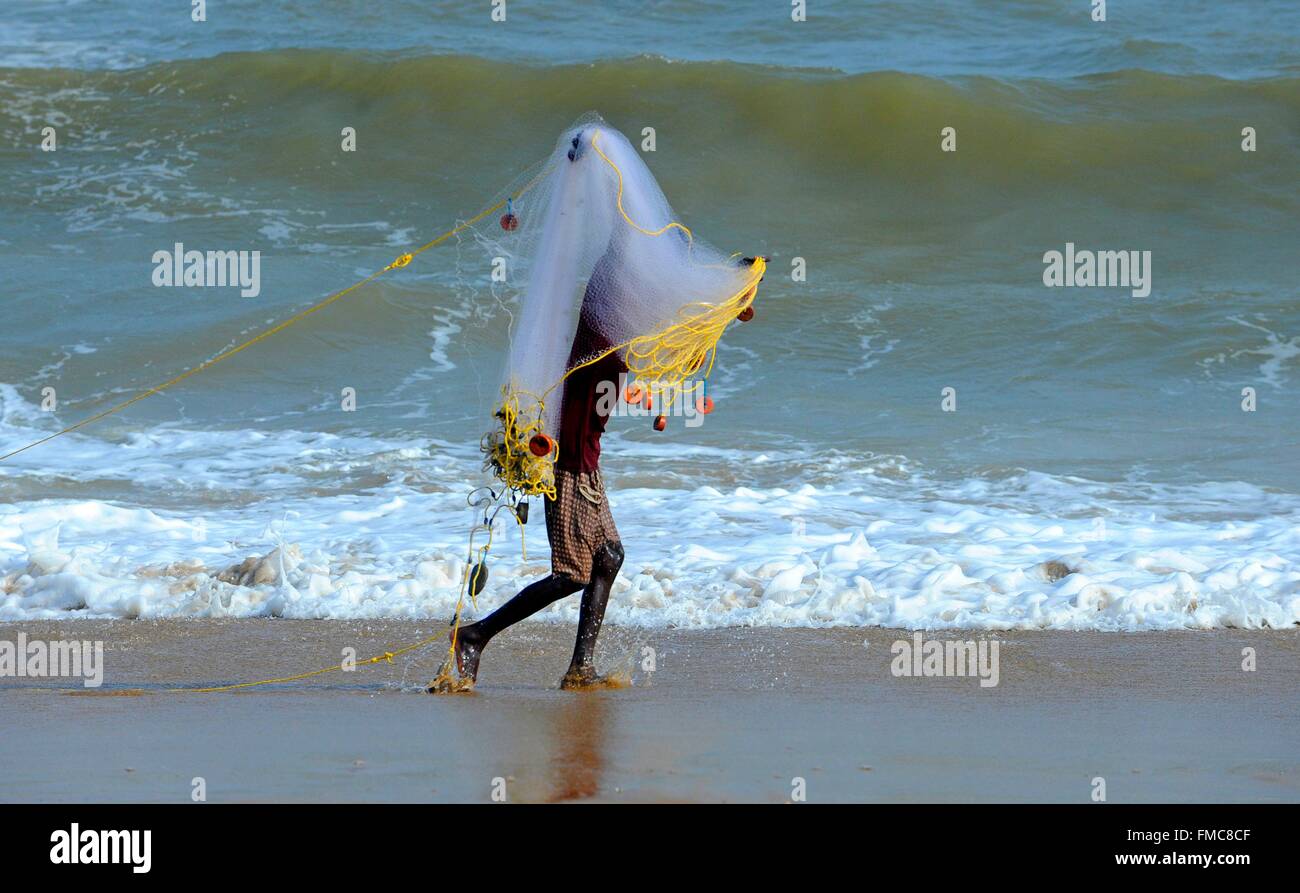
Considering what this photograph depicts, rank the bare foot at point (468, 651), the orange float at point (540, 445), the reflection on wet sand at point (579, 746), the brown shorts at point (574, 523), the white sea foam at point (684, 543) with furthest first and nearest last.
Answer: the white sea foam at point (684, 543) < the bare foot at point (468, 651) < the brown shorts at point (574, 523) < the orange float at point (540, 445) < the reflection on wet sand at point (579, 746)

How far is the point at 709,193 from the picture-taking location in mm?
15602

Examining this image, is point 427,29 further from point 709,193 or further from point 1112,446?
point 1112,446

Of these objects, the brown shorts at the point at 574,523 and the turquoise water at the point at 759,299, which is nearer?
the brown shorts at the point at 574,523

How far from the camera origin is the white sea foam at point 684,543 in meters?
6.41

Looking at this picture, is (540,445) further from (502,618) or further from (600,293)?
(502,618)

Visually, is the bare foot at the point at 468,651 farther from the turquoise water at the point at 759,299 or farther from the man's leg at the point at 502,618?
the turquoise water at the point at 759,299

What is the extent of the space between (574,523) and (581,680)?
587mm

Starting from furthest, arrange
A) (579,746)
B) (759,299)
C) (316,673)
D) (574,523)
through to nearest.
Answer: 1. (759,299)
2. (316,673)
3. (574,523)
4. (579,746)

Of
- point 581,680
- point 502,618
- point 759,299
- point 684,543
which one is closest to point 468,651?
point 502,618

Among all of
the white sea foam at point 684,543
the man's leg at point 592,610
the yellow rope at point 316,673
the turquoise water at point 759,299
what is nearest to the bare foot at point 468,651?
the man's leg at point 592,610

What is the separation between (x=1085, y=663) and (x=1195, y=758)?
1.25 m

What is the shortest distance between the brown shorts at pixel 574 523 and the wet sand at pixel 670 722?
0.47 m

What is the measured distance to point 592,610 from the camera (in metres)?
5.02

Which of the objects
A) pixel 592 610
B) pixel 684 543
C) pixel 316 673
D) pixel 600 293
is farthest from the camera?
pixel 684 543
